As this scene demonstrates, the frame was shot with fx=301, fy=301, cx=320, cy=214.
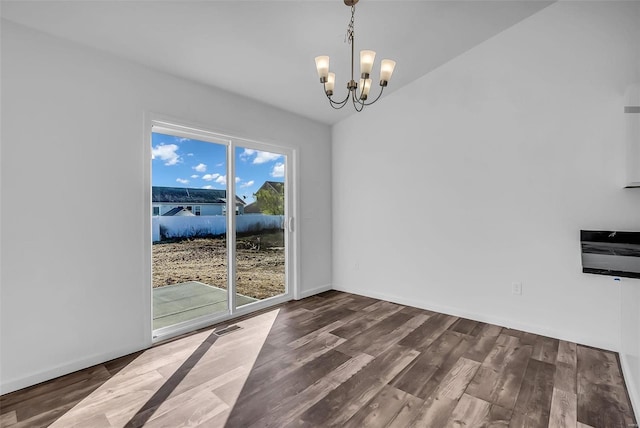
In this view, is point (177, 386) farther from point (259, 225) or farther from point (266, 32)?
point (266, 32)

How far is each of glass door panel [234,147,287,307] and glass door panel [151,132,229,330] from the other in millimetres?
212

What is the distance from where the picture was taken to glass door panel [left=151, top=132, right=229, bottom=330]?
9.92ft

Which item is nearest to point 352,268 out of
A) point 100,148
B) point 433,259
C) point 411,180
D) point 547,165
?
point 433,259

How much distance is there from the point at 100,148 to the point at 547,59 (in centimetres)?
426

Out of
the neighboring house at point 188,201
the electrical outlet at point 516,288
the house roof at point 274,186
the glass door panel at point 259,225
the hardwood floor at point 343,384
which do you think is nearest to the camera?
the hardwood floor at point 343,384

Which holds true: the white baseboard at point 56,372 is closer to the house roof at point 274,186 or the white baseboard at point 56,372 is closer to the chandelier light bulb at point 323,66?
the house roof at point 274,186

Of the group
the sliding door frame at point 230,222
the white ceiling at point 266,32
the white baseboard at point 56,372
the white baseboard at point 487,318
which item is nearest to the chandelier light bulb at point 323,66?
the white ceiling at point 266,32

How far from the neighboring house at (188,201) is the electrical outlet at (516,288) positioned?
3190 millimetres

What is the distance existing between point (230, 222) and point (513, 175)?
3169 mm

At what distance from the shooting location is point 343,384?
7.23 feet

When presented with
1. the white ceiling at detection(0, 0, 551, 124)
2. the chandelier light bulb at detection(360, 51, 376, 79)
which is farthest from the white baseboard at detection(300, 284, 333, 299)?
the chandelier light bulb at detection(360, 51, 376, 79)

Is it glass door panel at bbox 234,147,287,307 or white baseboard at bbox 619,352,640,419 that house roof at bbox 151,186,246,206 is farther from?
white baseboard at bbox 619,352,640,419

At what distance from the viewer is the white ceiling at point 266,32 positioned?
7.25ft

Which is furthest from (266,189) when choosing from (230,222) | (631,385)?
(631,385)
